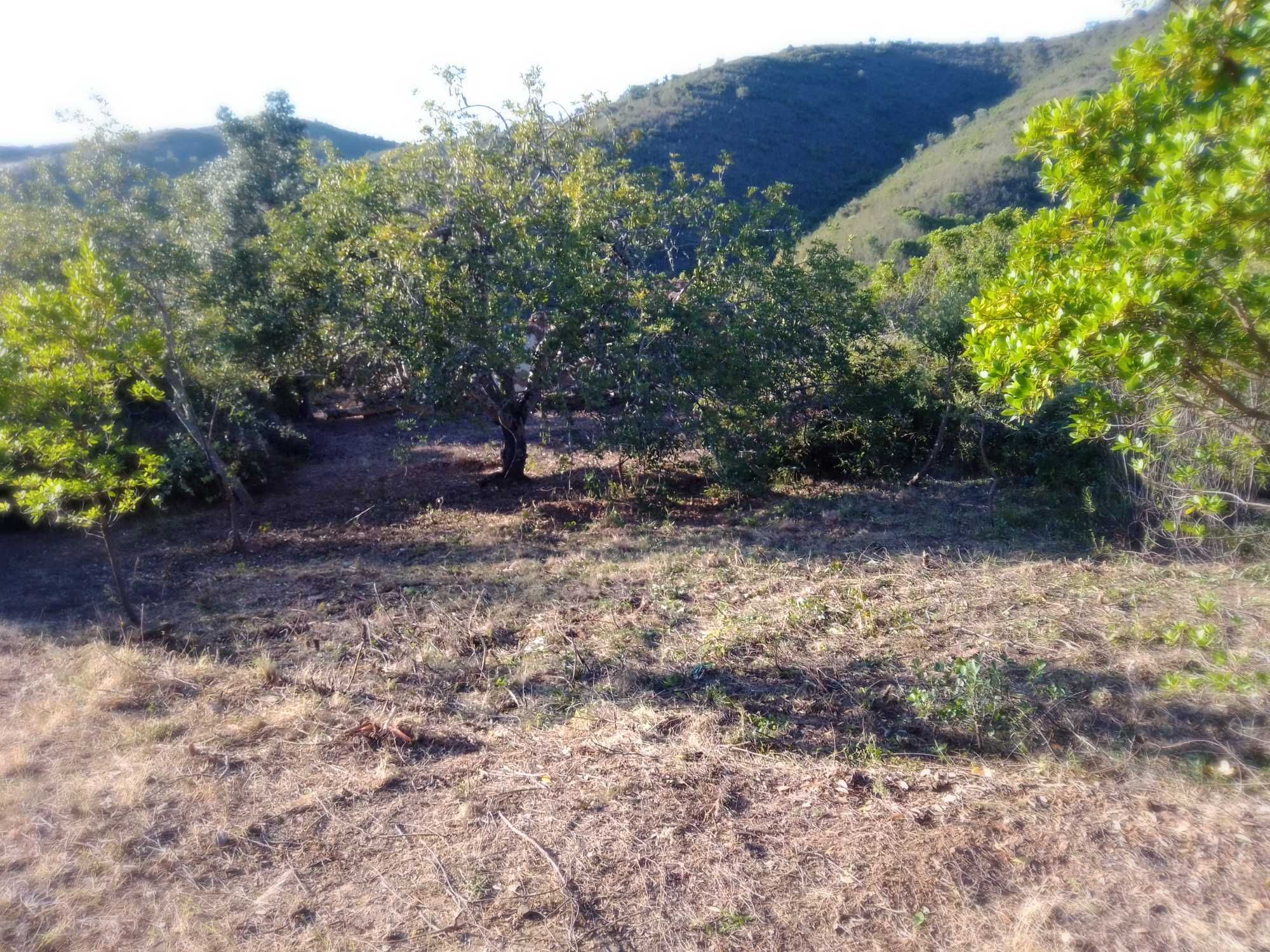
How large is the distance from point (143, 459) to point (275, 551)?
303cm

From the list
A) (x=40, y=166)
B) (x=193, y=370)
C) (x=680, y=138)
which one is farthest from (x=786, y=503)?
(x=680, y=138)

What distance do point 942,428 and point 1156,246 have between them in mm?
7336

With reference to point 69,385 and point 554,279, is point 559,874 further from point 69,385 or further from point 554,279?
point 554,279

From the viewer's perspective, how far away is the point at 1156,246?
2.67 meters

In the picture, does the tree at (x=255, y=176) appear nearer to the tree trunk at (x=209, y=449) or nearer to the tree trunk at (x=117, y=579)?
the tree trunk at (x=209, y=449)

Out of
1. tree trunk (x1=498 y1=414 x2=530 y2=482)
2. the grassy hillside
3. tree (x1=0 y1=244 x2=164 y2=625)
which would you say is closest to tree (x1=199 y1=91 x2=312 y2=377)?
tree trunk (x1=498 y1=414 x2=530 y2=482)

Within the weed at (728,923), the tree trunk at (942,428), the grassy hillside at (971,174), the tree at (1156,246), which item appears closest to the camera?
the tree at (1156,246)

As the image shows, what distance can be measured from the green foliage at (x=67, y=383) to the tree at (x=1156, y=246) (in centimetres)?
553

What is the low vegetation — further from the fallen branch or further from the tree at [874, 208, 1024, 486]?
the tree at [874, 208, 1024, 486]

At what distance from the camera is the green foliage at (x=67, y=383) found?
525 centimetres

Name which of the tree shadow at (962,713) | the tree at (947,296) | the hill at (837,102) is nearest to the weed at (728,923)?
the tree shadow at (962,713)

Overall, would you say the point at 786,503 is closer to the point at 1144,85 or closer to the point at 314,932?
the point at 1144,85

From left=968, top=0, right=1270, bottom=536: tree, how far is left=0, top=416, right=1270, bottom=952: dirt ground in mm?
1415

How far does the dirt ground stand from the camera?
2.88m
